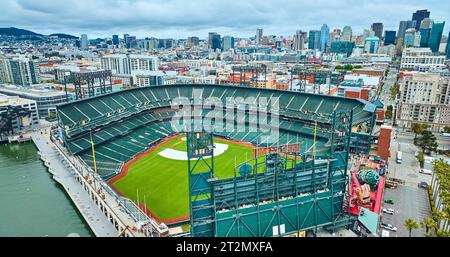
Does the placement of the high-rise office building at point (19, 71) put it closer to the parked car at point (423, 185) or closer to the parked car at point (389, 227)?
the parked car at point (389, 227)

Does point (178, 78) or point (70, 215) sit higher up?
point (178, 78)

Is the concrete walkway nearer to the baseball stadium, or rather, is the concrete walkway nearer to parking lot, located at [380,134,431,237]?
the baseball stadium

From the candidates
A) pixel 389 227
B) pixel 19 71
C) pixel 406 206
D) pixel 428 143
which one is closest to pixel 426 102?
pixel 428 143

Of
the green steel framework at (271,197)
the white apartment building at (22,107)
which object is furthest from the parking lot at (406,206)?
the white apartment building at (22,107)

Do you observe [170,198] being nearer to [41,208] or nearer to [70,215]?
[70,215]
